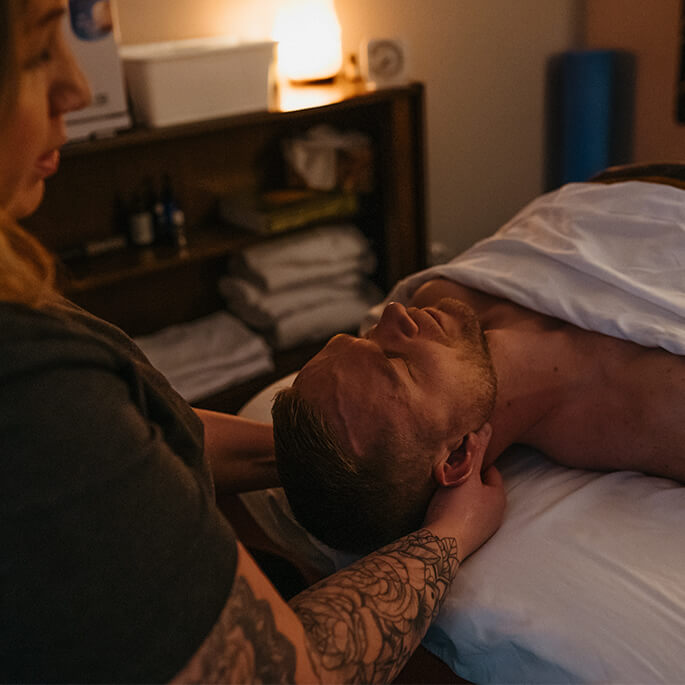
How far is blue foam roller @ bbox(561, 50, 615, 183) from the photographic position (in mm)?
3199

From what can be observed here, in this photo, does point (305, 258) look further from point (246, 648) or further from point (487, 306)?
point (246, 648)

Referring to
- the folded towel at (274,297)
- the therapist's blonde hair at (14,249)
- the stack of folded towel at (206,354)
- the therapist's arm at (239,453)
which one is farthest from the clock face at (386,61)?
the therapist's blonde hair at (14,249)

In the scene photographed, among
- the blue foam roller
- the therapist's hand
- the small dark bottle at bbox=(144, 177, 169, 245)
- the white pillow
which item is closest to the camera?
the white pillow

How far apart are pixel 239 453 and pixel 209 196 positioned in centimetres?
141

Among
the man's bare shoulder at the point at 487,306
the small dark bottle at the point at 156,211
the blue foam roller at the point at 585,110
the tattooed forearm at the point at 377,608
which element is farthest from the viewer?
the blue foam roller at the point at 585,110

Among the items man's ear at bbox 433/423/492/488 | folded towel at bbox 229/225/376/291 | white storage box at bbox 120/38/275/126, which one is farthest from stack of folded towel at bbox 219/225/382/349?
man's ear at bbox 433/423/492/488

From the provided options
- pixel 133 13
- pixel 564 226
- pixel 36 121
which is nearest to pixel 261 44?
pixel 133 13

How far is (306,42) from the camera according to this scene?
2549mm

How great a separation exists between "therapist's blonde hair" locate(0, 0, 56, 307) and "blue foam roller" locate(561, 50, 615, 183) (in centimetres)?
292

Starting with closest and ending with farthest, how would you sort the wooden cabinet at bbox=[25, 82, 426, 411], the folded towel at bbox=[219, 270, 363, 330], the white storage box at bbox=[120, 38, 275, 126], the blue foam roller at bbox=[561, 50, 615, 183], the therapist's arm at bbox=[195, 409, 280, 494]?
the therapist's arm at bbox=[195, 409, 280, 494] < the white storage box at bbox=[120, 38, 275, 126] < the wooden cabinet at bbox=[25, 82, 426, 411] < the folded towel at bbox=[219, 270, 363, 330] < the blue foam roller at bbox=[561, 50, 615, 183]

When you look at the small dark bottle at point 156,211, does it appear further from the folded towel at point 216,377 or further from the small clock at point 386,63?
the small clock at point 386,63

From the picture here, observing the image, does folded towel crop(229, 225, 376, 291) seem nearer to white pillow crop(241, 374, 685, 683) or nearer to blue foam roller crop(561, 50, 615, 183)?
blue foam roller crop(561, 50, 615, 183)

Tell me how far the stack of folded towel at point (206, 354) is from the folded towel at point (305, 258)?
188mm

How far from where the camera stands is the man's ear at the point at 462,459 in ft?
3.96
